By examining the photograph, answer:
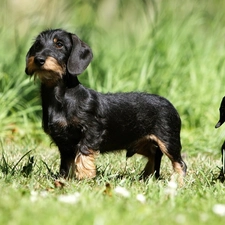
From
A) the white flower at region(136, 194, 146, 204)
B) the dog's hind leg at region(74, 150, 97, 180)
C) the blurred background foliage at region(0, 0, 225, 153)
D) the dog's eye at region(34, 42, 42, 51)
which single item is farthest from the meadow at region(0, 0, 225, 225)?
the white flower at region(136, 194, 146, 204)

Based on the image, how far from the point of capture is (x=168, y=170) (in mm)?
6219

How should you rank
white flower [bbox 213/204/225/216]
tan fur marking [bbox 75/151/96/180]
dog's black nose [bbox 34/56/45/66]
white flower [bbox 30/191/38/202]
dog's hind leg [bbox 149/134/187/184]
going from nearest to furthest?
white flower [bbox 213/204/225/216], white flower [bbox 30/191/38/202], dog's black nose [bbox 34/56/45/66], tan fur marking [bbox 75/151/96/180], dog's hind leg [bbox 149/134/187/184]

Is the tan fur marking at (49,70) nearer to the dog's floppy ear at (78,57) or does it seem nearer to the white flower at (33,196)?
the dog's floppy ear at (78,57)

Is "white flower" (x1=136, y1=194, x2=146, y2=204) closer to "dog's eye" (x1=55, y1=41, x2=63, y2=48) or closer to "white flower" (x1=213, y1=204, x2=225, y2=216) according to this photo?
"white flower" (x1=213, y1=204, x2=225, y2=216)

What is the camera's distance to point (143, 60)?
8430 millimetres

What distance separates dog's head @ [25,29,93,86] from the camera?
4.89 m

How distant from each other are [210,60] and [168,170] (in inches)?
126

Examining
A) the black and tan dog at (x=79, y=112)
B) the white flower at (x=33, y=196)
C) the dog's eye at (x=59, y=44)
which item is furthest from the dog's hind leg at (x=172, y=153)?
the white flower at (x=33, y=196)

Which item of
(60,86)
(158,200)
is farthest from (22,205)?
(60,86)

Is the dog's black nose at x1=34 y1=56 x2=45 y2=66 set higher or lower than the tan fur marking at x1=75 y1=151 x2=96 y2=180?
higher

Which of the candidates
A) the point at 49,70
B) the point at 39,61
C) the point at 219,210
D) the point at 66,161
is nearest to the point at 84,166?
the point at 66,161

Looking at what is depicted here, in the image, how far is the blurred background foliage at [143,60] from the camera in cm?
796

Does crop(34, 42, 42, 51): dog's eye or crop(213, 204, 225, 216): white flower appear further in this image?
crop(34, 42, 42, 51): dog's eye

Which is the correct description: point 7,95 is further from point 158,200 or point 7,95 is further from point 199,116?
point 158,200
